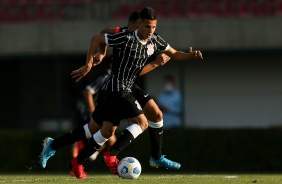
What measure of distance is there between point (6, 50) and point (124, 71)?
14.4 m

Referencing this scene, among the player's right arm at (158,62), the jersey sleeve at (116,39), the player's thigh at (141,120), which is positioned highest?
the jersey sleeve at (116,39)

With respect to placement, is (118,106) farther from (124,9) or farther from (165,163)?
(124,9)

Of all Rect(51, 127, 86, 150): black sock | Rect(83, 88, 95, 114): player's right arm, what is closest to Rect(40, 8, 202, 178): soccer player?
Rect(51, 127, 86, 150): black sock

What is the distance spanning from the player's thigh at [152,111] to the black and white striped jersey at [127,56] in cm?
31

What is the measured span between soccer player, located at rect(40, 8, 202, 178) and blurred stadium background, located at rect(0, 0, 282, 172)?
783 centimetres

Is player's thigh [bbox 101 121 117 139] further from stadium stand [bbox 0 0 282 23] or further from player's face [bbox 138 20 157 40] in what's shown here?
stadium stand [bbox 0 0 282 23]

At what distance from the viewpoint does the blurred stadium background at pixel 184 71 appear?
2038cm

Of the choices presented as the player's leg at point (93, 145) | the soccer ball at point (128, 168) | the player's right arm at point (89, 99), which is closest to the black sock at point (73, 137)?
the player's leg at point (93, 145)

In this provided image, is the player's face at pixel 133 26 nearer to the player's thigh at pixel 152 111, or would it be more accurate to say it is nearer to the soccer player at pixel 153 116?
the soccer player at pixel 153 116

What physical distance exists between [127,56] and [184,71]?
358 inches

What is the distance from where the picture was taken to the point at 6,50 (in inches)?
1031

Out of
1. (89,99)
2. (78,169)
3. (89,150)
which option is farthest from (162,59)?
(89,99)

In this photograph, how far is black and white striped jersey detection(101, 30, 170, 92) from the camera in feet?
39.6

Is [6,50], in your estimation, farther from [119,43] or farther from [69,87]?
[119,43]
